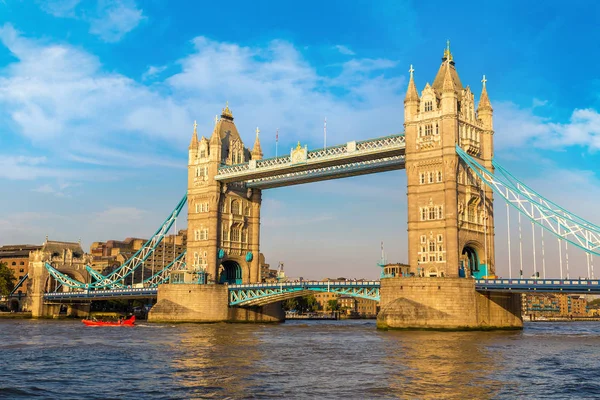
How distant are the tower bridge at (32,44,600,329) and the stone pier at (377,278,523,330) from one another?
104mm

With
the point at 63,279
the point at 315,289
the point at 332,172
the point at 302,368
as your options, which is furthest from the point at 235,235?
the point at 302,368

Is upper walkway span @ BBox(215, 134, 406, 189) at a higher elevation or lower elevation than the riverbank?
higher

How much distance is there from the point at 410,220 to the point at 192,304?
34.2 metres

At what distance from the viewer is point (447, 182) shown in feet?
256

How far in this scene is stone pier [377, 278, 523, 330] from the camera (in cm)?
7169

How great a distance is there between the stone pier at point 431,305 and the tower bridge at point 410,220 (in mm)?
104

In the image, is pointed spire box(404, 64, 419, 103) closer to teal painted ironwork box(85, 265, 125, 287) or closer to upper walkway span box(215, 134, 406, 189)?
upper walkway span box(215, 134, 406, 189)

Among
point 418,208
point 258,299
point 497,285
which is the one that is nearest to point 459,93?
point 418,208

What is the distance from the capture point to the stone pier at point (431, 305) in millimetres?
71688

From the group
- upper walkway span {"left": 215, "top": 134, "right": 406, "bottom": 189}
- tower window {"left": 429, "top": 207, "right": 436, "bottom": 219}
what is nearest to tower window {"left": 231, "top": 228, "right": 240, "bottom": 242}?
upper walkway span {"left": 215, "top": 134, "right": 406, "bottom": 189}

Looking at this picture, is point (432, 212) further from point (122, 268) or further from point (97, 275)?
point (97, 275)

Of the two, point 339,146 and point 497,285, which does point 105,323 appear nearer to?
point 339,146

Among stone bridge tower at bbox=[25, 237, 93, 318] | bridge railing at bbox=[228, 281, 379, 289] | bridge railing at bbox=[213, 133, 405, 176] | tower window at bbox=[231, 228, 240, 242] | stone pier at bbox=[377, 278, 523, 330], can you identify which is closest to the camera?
stone pier at bbox=[377, 278, 523, 330]

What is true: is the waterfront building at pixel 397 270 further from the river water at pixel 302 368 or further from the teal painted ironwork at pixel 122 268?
the teal painted ironwork at pixel 122 268
